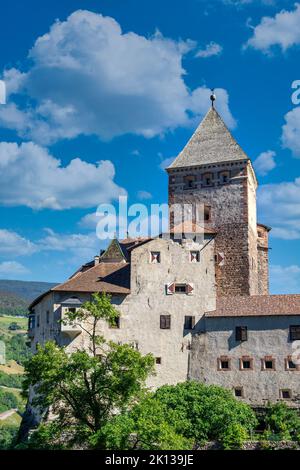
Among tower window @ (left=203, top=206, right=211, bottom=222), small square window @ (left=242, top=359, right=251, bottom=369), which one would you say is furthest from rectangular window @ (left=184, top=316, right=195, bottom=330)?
tower window @ (left=203, top=206, right=211, bottom=222)

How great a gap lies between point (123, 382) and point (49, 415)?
11258 millimetres

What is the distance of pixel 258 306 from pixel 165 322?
684 cm

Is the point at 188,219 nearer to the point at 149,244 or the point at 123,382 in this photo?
the point at 149,244

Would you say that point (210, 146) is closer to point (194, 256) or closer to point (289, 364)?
point (194, 256)

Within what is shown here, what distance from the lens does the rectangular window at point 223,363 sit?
44.9m

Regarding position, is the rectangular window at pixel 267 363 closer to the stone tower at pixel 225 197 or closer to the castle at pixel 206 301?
the castle at pixel 206 301

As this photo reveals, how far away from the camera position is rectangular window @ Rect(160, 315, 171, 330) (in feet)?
152

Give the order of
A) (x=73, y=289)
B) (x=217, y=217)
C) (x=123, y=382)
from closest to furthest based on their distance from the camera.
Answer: (x=123, y=382) < (x=73, y=289) < (x=217, y=217)

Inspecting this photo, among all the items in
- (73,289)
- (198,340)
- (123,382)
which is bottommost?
(123,382)

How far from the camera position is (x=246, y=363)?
146 feet

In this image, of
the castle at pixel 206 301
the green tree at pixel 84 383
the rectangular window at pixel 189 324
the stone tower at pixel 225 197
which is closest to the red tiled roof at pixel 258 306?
the castle at pixel 206 301

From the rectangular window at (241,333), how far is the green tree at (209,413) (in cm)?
458

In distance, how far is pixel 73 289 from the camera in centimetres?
4606
